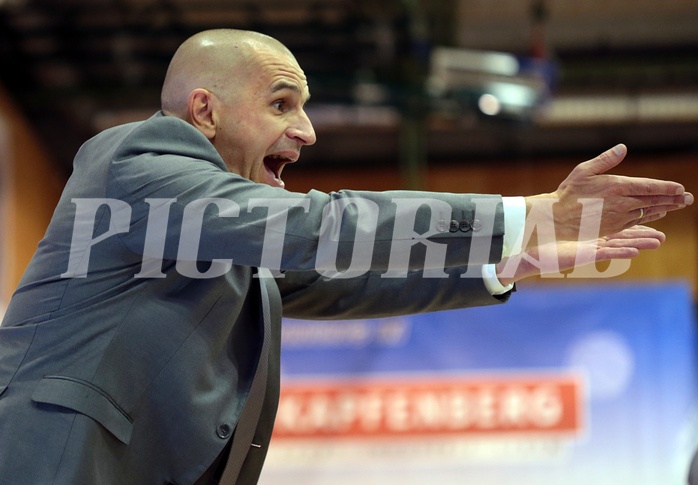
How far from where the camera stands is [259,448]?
77.7 inches

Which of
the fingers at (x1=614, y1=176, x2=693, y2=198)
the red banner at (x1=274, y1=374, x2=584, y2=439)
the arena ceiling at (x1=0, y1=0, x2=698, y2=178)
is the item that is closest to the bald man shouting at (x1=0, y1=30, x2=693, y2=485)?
the fingers at (x1=614, y1=176, x2=693, y2=198)

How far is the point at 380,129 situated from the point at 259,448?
21.2 ft

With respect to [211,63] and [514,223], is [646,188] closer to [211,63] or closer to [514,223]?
[514,223]

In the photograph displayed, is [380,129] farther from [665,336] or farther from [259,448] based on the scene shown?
[259,448]

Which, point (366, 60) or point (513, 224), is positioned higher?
point (366, 60)

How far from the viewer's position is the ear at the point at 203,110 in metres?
1.95

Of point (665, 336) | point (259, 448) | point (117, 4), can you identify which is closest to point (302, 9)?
point (117, 4)

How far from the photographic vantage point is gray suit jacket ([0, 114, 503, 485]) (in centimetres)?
162

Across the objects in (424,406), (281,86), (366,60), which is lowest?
(281,86)

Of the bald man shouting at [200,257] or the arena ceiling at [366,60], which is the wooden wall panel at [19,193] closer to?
the arena ceiling at [366,60]

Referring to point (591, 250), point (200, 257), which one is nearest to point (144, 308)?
point (200, 257)

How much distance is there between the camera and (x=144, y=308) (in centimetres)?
173

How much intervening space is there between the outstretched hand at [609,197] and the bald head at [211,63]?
72 cm

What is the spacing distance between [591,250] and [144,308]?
0.83 metres
